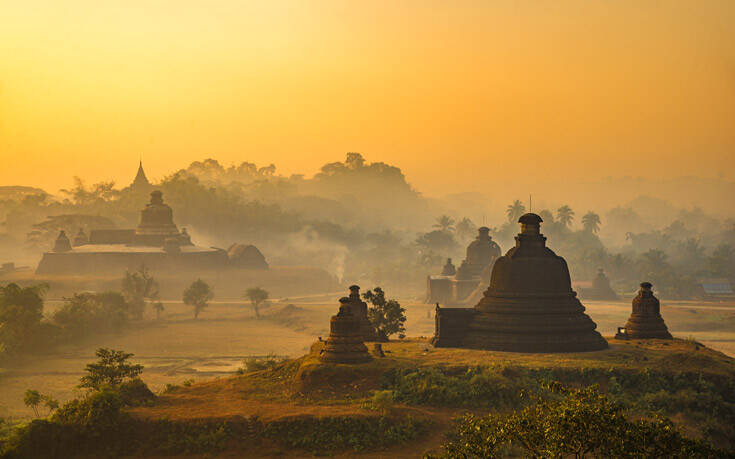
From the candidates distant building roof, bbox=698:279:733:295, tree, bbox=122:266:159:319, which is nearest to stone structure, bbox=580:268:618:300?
distant building roof, bbox=698:279:733:295

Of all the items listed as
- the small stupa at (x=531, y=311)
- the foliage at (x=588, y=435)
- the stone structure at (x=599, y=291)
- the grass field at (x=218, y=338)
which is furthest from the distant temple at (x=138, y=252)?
the foliage at (x=588, y=435)

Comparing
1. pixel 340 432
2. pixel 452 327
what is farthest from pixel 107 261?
pixel 340 432

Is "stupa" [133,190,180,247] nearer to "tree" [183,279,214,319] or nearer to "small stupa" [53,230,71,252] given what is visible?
"small stupa" [53,230,71,252]

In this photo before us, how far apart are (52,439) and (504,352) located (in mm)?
21609

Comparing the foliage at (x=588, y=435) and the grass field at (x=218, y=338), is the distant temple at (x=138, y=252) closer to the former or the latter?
the grass field at (x=218, y=338)

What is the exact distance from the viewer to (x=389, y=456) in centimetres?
2866

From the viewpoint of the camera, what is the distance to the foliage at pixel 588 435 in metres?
19.2

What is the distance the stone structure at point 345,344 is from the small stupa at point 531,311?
28.5 ft

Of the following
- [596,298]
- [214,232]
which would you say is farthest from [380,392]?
[214,232]

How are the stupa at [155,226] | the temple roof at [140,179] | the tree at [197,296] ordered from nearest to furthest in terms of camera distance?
1. the tree at [197,296]
2. the stupa at [155,226]
3. the temple roof at [140,179]

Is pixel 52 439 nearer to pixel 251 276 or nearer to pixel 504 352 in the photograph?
pixel 504 352

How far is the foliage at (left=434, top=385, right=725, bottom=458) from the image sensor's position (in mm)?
19219

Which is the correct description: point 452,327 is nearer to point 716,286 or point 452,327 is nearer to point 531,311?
point 531,311

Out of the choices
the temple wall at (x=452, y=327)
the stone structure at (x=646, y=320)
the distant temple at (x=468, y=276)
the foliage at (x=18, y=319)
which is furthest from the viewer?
the distant temple at (x=468, y=276)
